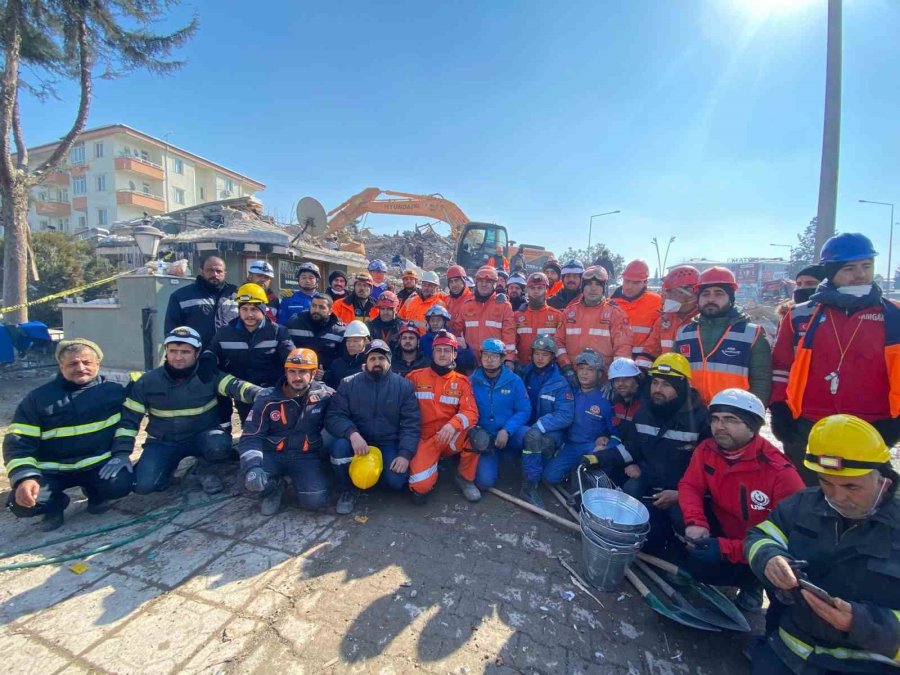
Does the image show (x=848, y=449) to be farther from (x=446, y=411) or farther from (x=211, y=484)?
(x=211, y=484)

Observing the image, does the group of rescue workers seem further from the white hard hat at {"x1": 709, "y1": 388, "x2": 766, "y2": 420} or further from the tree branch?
the tree branch

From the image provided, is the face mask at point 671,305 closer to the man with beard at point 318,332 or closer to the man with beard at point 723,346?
the man with beard at point 723,346

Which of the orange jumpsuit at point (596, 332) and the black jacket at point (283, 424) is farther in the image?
the orange jumpsuit at point (596, 332)

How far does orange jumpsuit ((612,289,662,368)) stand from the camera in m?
4.06

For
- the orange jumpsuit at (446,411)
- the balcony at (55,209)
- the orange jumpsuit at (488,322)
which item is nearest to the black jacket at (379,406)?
the orange jumpsuit at (446,411)

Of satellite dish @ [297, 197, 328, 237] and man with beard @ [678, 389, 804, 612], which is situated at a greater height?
satellite dish @ [297, 197, 328, 237]

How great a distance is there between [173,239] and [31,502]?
7.68 meters

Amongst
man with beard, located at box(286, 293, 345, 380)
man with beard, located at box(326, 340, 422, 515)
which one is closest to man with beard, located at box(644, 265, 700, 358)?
man with beard, located at box(326, 340, 422, 515)

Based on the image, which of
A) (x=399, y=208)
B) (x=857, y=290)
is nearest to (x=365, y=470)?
(x=857, y=290)

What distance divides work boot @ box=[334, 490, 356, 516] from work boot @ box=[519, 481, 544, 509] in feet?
5.18

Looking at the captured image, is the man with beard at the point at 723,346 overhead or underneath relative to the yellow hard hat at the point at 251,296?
underneath

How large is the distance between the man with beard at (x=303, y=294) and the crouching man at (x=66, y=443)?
2143 mm

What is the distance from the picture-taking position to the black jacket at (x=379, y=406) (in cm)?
358

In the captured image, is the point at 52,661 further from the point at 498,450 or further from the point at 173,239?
the point at 173,239
